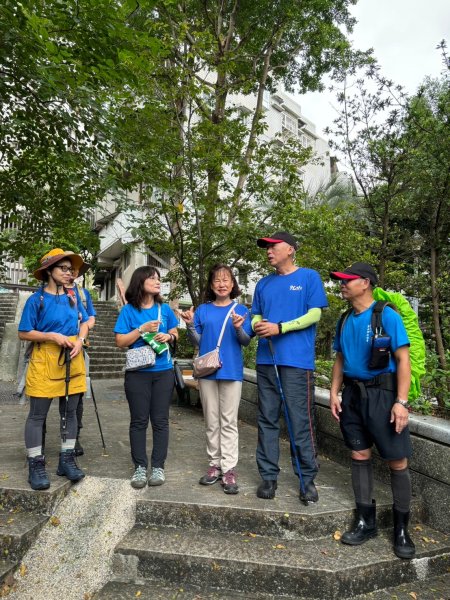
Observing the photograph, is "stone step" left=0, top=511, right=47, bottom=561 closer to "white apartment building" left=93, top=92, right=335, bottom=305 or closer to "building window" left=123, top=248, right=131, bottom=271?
"white apartment building" left=93, top=92, right=335, bottom=305

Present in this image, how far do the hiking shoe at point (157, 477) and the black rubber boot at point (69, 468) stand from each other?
569 mm

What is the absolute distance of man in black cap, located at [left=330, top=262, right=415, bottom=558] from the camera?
3.25 meters

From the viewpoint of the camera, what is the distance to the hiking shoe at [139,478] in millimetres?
3854

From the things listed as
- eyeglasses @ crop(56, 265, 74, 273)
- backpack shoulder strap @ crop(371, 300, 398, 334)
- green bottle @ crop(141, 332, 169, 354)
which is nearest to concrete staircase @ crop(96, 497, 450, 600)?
green bottle @ crop(141, 332, 169, 354)

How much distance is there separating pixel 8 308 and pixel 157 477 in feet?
44.5

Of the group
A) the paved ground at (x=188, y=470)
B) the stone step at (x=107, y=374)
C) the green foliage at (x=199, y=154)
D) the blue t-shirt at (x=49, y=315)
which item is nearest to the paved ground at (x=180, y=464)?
the paved ground at (x=188, y=470)

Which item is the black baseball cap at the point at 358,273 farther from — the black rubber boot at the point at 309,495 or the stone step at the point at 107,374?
the stone step at the point at 107,374

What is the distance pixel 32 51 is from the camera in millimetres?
4391

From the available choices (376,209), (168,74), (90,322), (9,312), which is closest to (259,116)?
(168,74)

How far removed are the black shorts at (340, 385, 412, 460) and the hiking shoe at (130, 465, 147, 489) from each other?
164cm

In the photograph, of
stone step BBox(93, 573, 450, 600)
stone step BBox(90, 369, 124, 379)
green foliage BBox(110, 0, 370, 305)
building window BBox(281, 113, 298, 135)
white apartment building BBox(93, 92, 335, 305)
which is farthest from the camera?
building window BBox(281, 113, 298, 135)

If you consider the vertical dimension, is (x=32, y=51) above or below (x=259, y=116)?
below

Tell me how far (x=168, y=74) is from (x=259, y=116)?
2295mm

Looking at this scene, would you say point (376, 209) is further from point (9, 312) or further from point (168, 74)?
point (9, 312)
